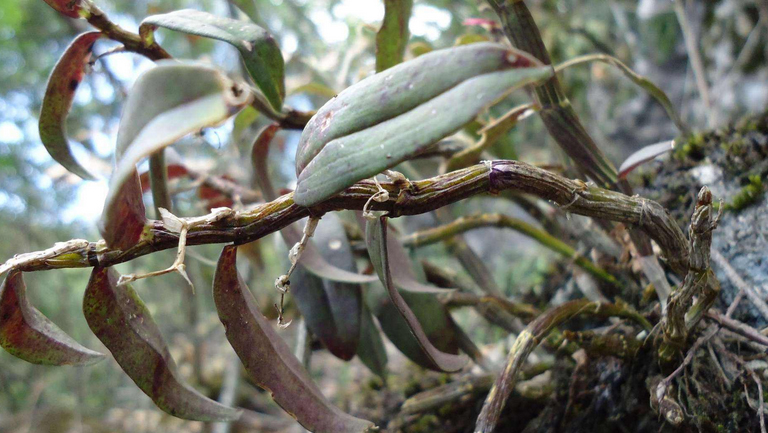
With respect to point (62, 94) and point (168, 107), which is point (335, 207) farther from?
point (62, 94)

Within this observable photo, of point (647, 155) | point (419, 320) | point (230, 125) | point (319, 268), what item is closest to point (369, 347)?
point (419, 320)

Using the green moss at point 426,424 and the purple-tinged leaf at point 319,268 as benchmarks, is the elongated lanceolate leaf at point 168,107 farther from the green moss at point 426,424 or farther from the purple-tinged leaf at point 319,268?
the green moss at point 426,424

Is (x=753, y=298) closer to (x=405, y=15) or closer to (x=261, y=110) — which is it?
(x=405, y=15)

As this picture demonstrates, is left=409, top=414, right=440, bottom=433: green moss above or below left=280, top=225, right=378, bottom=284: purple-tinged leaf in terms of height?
below

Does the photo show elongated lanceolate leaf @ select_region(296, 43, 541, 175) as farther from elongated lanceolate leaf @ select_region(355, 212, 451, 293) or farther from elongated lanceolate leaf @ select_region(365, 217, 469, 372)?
elongated lanceolate leaf @ select_region(355, 212, 451, 293)

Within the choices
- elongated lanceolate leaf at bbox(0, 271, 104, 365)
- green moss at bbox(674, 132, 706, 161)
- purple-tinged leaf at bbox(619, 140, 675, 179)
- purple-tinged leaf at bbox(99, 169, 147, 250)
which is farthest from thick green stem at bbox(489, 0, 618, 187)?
elongated lanceolate leaf at bbox(0, 271, 104, 365)

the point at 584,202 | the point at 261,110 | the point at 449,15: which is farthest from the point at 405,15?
the point at 449,15
